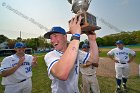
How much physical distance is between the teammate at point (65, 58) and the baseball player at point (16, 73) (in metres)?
2.93

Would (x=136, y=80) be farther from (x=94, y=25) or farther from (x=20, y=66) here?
(x=94, y=25)

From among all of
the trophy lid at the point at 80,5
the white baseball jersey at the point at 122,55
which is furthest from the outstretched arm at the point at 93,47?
the white baseball jersey at the point at 122,55

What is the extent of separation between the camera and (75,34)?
2.70m

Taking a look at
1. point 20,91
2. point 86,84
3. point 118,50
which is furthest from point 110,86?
point 20,91

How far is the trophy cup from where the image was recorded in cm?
322

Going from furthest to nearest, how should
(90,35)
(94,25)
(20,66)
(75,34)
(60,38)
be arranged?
(20,66) → (90,35) → (94,25) → (60,38) → (75,34)

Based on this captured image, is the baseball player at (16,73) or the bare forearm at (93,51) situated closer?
the bare forearm at (93,51)

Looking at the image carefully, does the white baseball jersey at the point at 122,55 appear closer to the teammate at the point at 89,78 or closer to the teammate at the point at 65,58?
the teammate at the point at 89,78

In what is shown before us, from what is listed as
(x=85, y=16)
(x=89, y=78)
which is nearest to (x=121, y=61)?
(x=89, y=78)

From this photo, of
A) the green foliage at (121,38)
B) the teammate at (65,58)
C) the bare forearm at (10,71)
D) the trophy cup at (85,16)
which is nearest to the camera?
the teammate at (65,58)

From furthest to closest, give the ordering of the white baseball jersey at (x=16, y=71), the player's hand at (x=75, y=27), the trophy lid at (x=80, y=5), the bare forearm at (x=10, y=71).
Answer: the white baseball jersey at (x=16, y=71) → the bare forearm at (x=10, y=71) → the trophy lid at (x=80, y=5) → the player's hand at (x=75, y=27)

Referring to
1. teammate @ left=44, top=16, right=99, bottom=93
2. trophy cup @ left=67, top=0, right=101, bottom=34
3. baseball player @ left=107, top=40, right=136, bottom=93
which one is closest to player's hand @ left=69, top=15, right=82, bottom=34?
teammate @ left=44, top=16, right=99, bottom=93

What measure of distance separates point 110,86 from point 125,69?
114cm

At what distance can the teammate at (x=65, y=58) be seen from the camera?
2.51 metres
